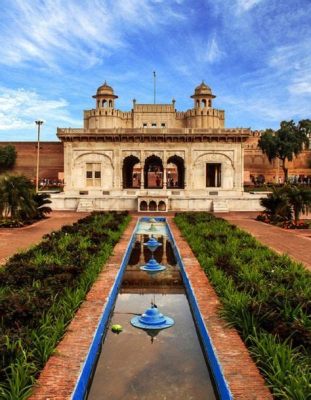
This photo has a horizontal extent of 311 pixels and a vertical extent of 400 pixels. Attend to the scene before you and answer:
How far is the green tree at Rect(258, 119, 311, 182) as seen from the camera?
49594 millimetres

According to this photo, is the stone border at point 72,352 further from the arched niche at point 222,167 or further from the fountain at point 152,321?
the arched niche at point 222,167

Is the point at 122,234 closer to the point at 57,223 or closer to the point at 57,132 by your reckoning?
the point at 57,223

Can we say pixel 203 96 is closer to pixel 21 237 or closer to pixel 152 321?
pixel 21 237

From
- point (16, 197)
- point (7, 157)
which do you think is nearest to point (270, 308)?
point (16, 197)

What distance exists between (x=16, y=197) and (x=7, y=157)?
1251 inches

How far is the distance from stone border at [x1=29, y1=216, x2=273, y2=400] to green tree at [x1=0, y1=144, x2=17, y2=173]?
139 ft

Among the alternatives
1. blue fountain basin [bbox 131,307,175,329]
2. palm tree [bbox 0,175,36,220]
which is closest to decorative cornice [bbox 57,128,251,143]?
palm tree [bbox 0,175,36,220]

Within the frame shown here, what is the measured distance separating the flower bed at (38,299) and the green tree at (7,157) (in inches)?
1504

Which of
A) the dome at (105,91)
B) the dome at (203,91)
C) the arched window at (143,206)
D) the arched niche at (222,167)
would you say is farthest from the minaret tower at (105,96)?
the arched window at (143,206)

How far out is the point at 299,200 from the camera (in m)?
19.1

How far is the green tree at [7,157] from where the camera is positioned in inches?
1849

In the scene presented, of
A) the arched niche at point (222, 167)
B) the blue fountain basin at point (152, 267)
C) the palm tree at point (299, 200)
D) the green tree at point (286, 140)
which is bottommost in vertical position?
the blue fountain basin at point (152, 267)

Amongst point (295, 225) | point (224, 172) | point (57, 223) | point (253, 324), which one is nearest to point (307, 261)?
point (253, 324)

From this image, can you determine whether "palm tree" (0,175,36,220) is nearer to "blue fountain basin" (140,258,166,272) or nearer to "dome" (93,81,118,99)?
"blue fountain basin" (140,258,166,272)
